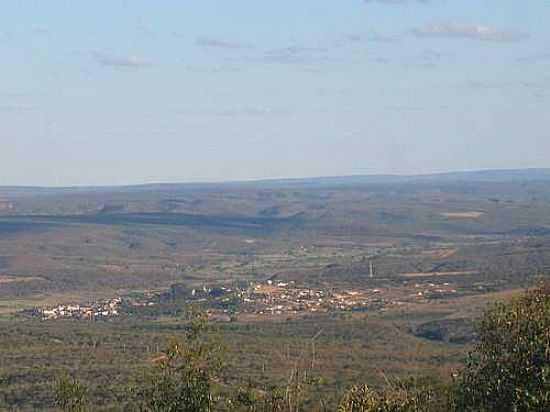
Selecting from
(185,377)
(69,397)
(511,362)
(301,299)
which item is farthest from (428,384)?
(301,299)

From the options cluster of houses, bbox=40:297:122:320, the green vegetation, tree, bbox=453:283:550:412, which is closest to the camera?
tree, bbox=453:283:550:412

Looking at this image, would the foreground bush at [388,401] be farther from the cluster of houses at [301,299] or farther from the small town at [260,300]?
the cluster of houses at [301,299]

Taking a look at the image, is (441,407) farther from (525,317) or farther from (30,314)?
(30,314)

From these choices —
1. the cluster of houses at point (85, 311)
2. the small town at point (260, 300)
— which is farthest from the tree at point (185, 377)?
the cluster of houses at point (85, 311)

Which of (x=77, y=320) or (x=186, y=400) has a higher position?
(x=186, y=400)

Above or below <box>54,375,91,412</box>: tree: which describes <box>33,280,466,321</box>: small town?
below

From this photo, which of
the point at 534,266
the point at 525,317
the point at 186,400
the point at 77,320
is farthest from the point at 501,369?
the point at 534,266

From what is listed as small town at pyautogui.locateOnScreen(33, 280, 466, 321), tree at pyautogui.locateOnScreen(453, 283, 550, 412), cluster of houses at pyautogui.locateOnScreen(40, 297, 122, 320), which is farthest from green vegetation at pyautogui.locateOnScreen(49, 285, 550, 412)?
cluster of houses at pyautogui.locateOnScreen(40, 297, 122, 320)

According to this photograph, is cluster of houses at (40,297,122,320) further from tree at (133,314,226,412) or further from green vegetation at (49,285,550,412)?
green vegetation at (49,285,550,412)
